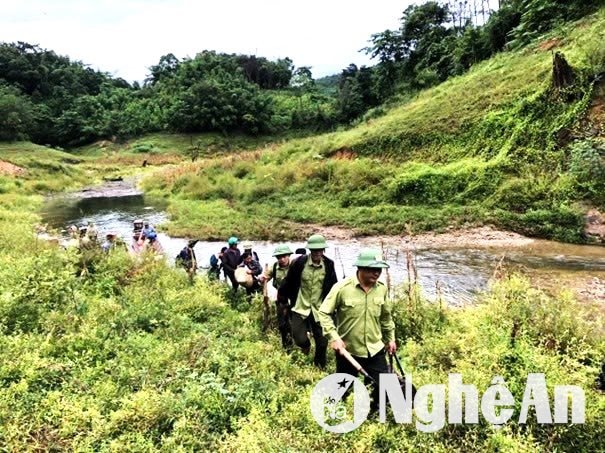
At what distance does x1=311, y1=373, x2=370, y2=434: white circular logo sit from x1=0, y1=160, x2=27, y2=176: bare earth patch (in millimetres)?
37211

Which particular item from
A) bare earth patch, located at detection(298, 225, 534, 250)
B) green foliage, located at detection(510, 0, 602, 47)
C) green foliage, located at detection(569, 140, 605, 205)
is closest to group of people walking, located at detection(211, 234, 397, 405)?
bare earth patch, located at detection(298, 225, 534, 250)

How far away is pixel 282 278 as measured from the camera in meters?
7.24

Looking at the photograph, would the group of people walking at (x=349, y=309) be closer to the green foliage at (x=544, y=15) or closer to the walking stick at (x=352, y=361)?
the walking stick at (x=352, y=361)

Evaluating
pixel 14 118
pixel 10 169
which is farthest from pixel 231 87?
pixel 10 169

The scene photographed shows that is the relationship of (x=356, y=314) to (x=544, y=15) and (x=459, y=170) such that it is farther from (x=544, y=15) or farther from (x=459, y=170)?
(x=544, y=15)

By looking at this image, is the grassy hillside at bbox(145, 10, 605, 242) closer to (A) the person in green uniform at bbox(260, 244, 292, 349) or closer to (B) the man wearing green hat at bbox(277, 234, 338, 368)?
(A) the person in green uniform at bbox(260, 244, 292, 349)

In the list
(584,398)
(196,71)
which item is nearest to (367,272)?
(584,398)

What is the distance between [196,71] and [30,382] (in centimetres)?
7791

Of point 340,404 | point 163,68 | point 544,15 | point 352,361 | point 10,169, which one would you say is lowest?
point 340,404

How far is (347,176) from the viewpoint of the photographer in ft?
71.1

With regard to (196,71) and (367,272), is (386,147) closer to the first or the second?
(367,272)

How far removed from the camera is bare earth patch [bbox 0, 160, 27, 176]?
35.8m

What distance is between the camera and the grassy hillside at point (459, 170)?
1592 cm

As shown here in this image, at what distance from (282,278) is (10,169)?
1482 inches
